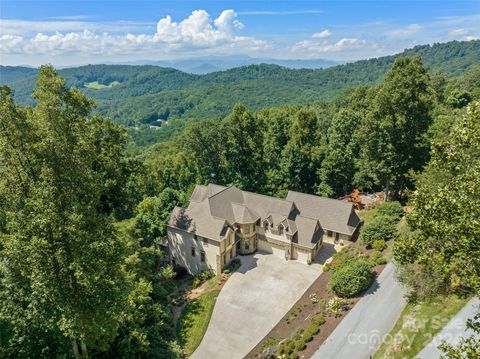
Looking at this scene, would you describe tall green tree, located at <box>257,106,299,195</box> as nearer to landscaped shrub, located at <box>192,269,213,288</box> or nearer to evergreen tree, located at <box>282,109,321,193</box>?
evergreen tree, located at <box>282,109,321,193</box>

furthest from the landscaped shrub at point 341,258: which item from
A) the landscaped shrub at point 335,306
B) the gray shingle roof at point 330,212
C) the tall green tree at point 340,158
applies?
the tall green tree at point 340,158

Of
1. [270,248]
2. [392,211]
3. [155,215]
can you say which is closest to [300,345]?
[270,248]

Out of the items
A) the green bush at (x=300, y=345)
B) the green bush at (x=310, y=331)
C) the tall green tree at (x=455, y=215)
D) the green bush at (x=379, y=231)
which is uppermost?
the tall green tree at (x=455, y=215)

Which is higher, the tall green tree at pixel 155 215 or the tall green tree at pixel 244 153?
the tall green tree at pixel 244 153

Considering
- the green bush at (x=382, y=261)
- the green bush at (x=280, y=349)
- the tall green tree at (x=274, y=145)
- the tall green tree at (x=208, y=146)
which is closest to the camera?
Result: the green bush at (x=280, y=349)

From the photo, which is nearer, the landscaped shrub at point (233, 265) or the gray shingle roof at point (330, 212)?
the landscaped shrub at point (233, 265)

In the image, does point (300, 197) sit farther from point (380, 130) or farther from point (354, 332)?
point (354, 332)

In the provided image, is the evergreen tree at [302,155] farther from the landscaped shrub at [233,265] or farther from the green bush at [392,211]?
the landscaped shrub at [233,265]
